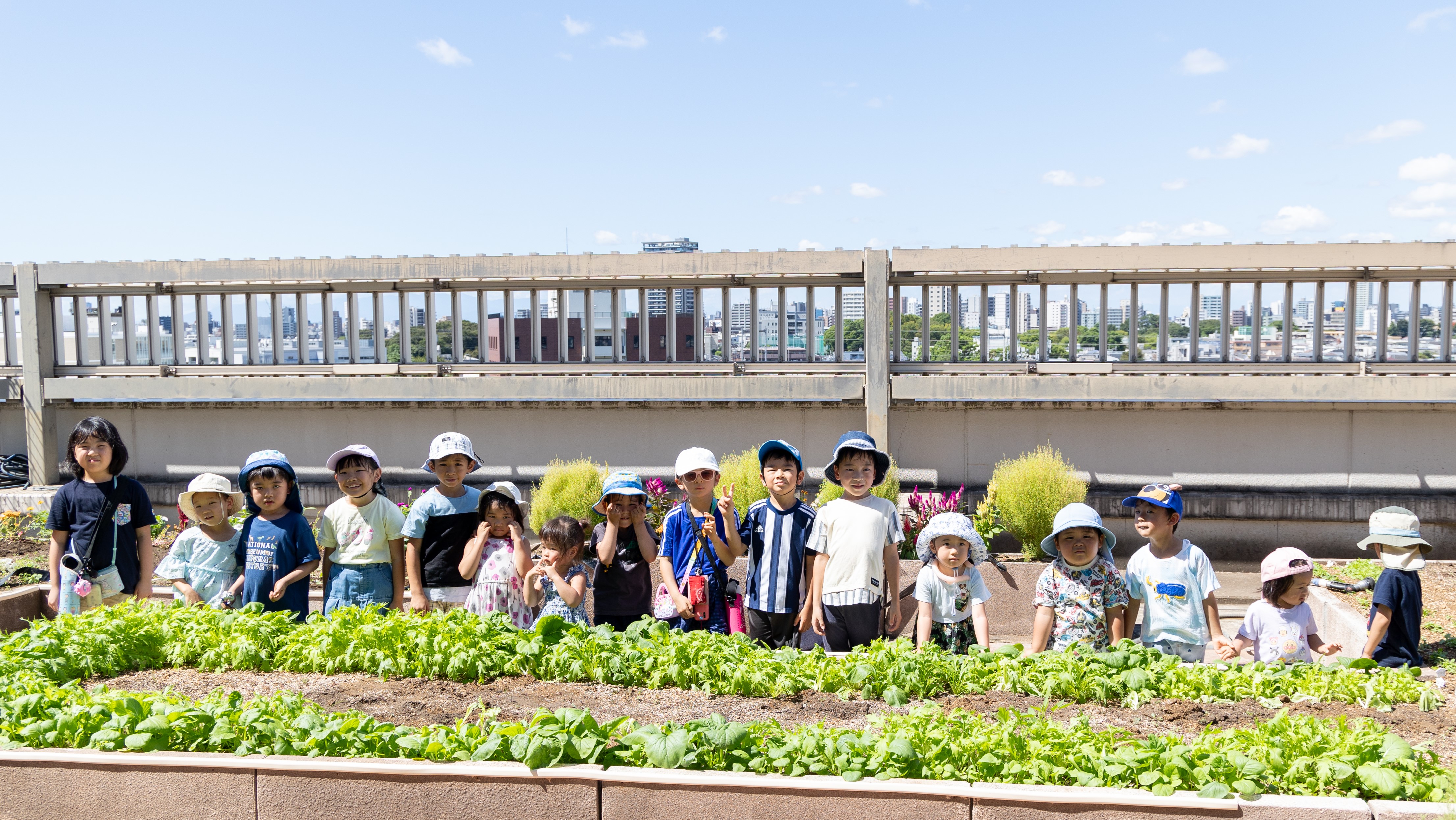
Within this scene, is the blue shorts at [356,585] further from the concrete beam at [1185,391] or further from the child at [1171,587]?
the concrete beam at [1185,391]

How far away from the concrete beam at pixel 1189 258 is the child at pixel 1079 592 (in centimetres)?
580

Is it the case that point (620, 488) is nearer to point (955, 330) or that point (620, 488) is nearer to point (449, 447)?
point (449, 447)

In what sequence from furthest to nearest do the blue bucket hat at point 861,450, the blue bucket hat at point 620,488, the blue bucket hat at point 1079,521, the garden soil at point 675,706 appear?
1. the blue bucket hat at point 620,488
2. the blue bucket hat at point 861,450
3. the blue bucket hat at point 1079,521
4. the garden soil at point 675,706

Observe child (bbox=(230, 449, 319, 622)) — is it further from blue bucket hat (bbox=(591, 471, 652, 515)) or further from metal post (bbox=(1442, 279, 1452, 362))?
metal post (bbox=(1442, 279, 1452, 362))

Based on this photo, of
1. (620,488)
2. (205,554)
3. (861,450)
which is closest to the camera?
(861,450)

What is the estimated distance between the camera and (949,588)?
552 cm

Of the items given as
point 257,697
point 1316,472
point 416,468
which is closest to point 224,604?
point 257,697

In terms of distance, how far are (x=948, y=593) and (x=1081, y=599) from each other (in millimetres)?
685

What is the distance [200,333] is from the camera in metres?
12.6

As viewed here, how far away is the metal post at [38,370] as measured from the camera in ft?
40.2

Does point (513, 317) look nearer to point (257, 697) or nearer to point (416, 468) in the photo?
point (416, 468)

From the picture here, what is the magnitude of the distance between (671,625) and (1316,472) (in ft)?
26.8

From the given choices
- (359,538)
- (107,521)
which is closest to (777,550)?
(359,538)

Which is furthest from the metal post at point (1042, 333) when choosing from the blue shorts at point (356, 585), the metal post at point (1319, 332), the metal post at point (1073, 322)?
the blue shorts at point (356, 585)
